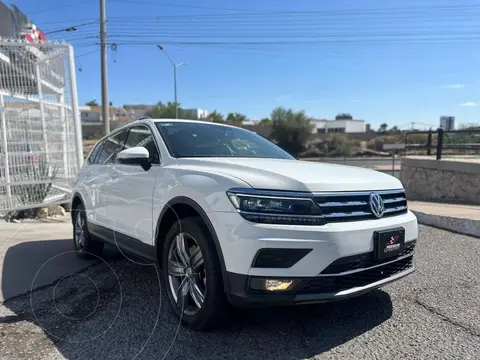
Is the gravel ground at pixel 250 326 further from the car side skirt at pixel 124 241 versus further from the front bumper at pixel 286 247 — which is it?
the front bumper at pixel 286 247

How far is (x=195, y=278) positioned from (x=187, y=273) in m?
0.10

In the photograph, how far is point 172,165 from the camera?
3697 millimetres

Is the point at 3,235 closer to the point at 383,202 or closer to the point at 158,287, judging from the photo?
the point at 158,287

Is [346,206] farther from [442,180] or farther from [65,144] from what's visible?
[442,180]

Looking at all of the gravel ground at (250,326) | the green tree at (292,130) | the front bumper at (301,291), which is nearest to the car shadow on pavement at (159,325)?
the gravel ground at (250,326)

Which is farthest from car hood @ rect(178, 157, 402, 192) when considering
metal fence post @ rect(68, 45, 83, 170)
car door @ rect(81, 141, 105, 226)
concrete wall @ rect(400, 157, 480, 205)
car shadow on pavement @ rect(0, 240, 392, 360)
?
concrete wall @ rect(400, 157, 480, 205)

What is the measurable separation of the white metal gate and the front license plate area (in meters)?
7.42

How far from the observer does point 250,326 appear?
3346mm

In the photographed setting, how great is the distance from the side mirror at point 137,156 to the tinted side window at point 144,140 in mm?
83

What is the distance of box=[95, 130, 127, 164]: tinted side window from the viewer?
4.98 m

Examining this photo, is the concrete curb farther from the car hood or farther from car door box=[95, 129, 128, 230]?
car door box=[95, 129, 128, 230]

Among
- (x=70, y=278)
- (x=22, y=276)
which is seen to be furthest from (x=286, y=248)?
(x=22, y=276)

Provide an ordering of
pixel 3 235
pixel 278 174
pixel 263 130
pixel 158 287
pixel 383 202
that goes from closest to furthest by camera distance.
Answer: pixel 278 174 → pixel 383 202 → pixel 158 287 → pixel 3 235 → pixel 263 130

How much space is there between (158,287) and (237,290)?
1746 mm
